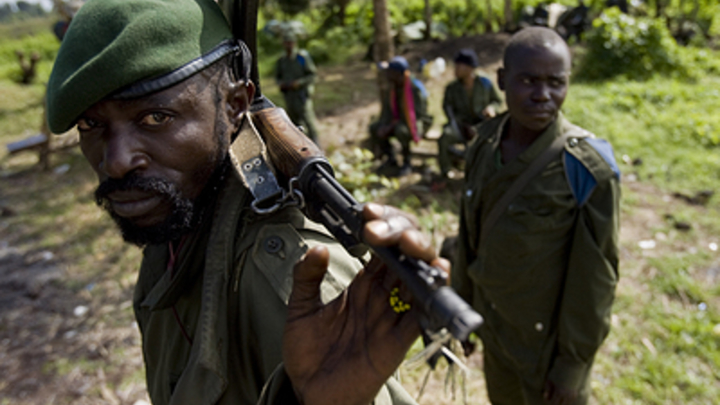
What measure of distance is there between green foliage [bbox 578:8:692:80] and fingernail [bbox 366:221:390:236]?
11950mm

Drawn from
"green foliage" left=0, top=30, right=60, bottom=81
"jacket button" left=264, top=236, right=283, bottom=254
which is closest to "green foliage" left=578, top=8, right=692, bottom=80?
"jacket button" left=264, top=236, right=283, bottom=254

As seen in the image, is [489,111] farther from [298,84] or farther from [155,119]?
[155,119]

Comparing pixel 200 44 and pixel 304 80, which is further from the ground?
pixel 200 44

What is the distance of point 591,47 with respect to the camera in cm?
1159

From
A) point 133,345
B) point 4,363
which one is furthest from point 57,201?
point 133,345

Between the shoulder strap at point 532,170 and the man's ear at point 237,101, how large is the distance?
156 centimetres

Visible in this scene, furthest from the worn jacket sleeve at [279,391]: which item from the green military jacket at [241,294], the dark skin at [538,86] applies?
the dark skin at [538,86]

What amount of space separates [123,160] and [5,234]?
7061 millimetres

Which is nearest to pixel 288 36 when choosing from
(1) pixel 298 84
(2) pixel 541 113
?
(1) pixel 298 84

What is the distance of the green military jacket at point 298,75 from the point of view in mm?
8336

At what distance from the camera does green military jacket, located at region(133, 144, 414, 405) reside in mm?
1181

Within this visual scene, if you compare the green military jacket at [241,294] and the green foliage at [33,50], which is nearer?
the green military jacket at [241,294]

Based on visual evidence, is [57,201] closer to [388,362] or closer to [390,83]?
[390,83]

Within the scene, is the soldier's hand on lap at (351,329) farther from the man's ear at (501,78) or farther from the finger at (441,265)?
the man's ear at (501,78)
